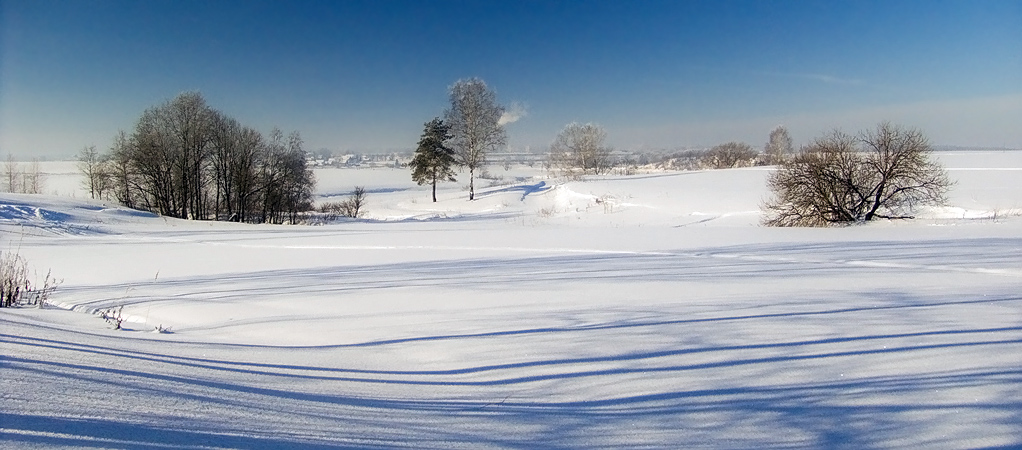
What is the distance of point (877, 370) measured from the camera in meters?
3.08

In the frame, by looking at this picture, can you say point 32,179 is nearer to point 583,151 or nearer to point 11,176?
point 11,176

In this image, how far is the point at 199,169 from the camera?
33.1 metres

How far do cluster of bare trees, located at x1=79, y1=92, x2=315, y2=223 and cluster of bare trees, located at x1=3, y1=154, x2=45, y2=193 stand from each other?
8.26 meters

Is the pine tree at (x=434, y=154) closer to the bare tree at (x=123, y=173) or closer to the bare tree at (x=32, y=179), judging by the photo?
the bare tree at (x=123, y=173)

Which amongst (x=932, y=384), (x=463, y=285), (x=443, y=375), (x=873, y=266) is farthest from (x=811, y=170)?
(x=443, y=375)

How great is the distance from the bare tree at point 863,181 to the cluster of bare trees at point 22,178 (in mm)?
51706

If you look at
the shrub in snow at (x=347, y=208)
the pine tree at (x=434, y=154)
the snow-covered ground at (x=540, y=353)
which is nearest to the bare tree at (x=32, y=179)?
the shrub in snow at (x=347, y=208)

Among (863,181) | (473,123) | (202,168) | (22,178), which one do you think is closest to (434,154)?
(473,123)

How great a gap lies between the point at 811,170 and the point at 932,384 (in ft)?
47.2

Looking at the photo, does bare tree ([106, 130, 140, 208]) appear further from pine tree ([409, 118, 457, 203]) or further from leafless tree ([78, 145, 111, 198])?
pine tree ([409, 118, 457, 203])

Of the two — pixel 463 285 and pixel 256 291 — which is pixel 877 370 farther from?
pixel 256 291

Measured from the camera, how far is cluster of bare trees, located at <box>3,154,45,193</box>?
3975 centimetres

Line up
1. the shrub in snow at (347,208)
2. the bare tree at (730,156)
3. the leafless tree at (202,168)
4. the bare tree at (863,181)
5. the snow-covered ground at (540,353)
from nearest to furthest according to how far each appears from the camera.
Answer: the snow-covered ground at (540,353), the bare tree at (863,181), the leafless tree at (202,168), the shrub in snow at (347,208), the bare tree at (730,156)

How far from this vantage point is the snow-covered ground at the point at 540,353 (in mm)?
2301
